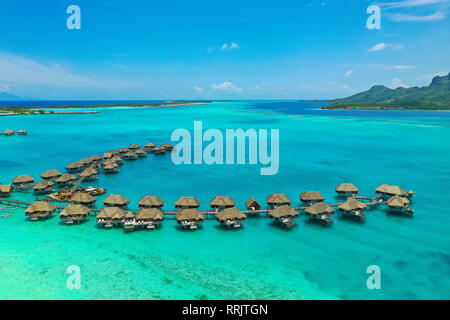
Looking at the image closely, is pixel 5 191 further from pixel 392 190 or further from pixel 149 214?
pixel 392 190

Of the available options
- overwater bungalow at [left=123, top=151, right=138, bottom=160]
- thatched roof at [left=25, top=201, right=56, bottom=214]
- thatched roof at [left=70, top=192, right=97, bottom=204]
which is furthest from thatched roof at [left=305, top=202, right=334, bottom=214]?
overwater bungalow at [left=123, top=151, right=138, bottom=160]

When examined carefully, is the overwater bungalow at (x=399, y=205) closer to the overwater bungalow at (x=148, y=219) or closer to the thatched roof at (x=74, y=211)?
the overwater bungalow at (x=148, y=219)

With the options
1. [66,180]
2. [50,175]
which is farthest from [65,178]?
[50,175]

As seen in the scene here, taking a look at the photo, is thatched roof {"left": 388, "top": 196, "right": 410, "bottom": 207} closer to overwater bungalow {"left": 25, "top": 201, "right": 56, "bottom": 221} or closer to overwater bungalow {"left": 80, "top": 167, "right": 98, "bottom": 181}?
overwater bungalow {"left": 25, "top": 201, "right": 56, "bottom": 221}

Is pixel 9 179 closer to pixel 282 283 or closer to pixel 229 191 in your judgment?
pixel 229 191
